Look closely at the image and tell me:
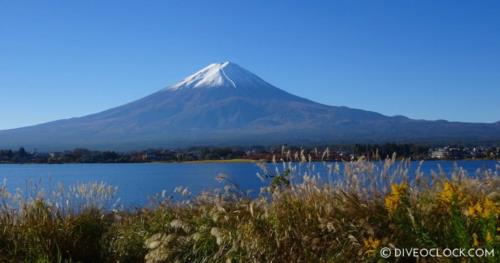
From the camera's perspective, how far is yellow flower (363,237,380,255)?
16.0 feet

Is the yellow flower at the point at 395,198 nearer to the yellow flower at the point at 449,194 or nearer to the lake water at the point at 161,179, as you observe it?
the yellow flower at the point at 449,194

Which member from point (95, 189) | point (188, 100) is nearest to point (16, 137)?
point (188, 100)

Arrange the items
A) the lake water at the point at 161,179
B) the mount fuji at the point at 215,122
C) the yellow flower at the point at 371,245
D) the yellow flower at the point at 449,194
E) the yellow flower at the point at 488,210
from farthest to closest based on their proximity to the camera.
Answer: the mount fuji at the point at 215,122, the lake water at the point at 161,179, the yellow flower at the point at 449,194, the yellow flower at the point at 371,245, the yellow flower at the point at 488,210

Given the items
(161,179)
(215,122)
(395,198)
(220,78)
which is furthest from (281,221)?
(220,78)

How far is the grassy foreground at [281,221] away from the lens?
529 cm

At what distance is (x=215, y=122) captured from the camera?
14775 centimetres

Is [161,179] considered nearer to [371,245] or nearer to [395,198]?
[395,198]

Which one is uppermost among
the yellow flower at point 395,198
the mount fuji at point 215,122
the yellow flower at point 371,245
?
the mount fuji at point 215,122

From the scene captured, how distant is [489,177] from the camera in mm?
6547

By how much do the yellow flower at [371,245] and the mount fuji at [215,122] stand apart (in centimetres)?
9930

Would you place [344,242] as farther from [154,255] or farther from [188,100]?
[188,100]

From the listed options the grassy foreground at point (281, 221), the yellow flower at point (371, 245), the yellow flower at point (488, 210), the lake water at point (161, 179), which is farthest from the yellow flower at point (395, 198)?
the lake water at point (161, 179)

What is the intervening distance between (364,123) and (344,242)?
128 m

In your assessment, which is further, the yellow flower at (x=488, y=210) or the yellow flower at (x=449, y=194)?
the yellow flower at (x=449, y=194)
